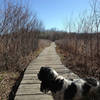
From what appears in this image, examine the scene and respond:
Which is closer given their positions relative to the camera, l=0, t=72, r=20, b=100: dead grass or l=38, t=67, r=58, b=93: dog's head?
l=38, t=67, r=58, b=93: dog's head

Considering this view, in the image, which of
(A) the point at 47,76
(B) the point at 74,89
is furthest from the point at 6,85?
(B) the point at 74,89

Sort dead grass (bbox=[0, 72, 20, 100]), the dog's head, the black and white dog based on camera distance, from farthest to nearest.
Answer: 1. dead grass (bbox=[0, 72, 20, 100])
2. the dog's head
3. the black and white dog

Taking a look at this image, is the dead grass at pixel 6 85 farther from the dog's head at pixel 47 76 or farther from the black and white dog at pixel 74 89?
the black and white dog at pixel 74 89

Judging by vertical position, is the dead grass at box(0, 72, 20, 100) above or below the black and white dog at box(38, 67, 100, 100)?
below

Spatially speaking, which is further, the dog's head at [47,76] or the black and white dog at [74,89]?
the dog's head at [47,76]

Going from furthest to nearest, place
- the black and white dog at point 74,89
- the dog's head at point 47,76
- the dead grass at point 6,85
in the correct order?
the dead grass at point 6,85, the dog's head at point 47,76, the black and white dog at point 74,89

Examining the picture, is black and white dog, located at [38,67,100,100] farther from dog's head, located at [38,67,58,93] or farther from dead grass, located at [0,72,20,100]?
dead grass, located at [0,72,20,100]

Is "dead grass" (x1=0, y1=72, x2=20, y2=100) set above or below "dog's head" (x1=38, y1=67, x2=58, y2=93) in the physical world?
below

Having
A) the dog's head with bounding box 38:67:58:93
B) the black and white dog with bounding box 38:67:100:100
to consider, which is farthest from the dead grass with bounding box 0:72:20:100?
the black and white dog with bounding box 38:67:100:100

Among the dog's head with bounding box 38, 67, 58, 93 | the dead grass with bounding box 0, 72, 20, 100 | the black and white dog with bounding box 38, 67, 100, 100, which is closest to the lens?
the black and white dog with bounding box 38, 67, 100, 100

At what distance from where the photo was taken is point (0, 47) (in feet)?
16.9

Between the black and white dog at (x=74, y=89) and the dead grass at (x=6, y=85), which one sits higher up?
the black and white dog at (x=74, y=89)

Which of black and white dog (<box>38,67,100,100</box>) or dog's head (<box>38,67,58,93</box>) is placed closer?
black and white dog (<box>38,67,100,100</box>)

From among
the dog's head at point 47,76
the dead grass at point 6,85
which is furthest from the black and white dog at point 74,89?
the dead grass at point 6,85
